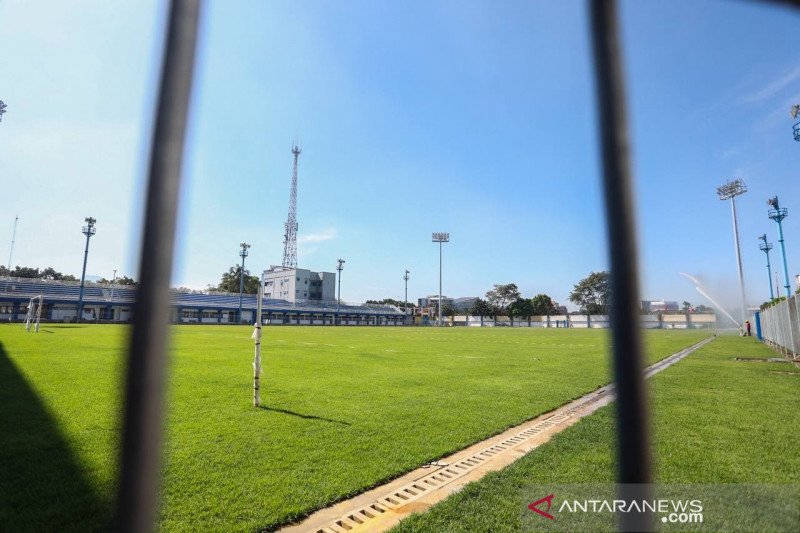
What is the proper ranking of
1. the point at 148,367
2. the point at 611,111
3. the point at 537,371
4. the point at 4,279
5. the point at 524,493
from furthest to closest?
1. the point at 4,279
2. the point at 537,371
3. the point at 524,493
4. the point at 611,111
5. the point at 148,367

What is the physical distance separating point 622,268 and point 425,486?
399 cm

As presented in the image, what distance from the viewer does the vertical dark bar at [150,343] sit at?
1.77 ft

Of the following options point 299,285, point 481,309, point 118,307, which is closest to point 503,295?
point 481,309

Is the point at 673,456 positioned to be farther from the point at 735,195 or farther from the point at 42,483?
the point at 735,195

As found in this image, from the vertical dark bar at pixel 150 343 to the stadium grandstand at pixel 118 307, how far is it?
42.5 metres

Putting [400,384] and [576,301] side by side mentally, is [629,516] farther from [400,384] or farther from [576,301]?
[576,301]

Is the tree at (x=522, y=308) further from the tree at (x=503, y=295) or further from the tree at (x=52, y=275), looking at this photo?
the tree at (x=52, y=275)

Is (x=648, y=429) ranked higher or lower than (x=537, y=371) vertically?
higher

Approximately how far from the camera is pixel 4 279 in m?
54.9

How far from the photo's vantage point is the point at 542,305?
99188 mm

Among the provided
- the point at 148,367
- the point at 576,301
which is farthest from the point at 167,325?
the point at 576,301

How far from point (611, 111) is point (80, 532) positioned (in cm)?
413

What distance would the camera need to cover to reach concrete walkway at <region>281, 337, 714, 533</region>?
336cm

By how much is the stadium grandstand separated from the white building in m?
3.28
